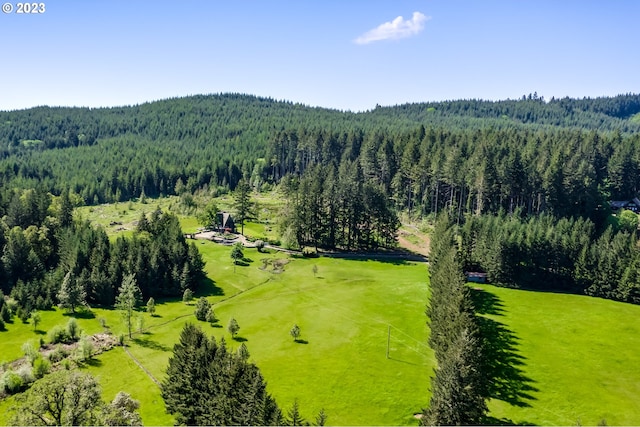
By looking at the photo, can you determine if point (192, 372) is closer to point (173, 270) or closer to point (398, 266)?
point (173, 270)

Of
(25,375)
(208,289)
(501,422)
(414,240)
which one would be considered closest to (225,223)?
(208,289)

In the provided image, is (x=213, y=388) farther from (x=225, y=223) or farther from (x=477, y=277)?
(x=225, y=223)

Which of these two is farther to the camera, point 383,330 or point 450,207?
point 450,207

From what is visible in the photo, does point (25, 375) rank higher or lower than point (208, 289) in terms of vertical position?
lower

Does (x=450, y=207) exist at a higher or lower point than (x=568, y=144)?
lower

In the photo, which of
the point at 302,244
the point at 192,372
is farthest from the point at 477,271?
the point at 192,372

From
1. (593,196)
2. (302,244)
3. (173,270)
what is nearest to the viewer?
(173,270)
